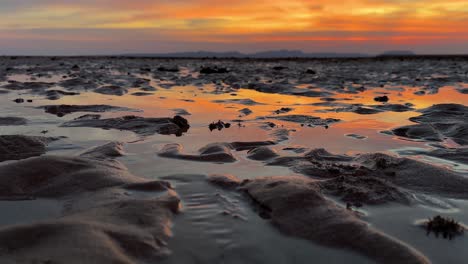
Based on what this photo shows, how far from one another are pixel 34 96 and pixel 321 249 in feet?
41.1

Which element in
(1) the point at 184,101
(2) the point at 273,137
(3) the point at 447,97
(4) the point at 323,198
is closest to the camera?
(4) the point at 323,198

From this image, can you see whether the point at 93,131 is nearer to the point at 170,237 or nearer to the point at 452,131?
the point at 170,237

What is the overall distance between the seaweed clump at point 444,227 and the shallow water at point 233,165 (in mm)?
95

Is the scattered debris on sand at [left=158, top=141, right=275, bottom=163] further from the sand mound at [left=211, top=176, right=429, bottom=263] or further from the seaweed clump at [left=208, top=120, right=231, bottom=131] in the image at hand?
the seaweed clump at [left=208, top=120, right=231, bottom=131]

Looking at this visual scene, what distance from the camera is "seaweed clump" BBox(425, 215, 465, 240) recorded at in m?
3.54

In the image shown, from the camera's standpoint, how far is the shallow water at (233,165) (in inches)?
126

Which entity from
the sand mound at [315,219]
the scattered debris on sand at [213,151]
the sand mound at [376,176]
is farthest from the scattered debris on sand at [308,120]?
the sand mound at [315,219]

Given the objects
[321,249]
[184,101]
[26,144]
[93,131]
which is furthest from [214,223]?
[184,101]

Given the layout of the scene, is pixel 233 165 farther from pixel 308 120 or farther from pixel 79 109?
pixel 79 109

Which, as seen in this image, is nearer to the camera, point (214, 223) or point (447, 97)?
point (214, 223)

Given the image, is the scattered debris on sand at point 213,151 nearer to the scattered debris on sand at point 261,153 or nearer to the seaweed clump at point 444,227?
the scattered debris on sand at point 261,153

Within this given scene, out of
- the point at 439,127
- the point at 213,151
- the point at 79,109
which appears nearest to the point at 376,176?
the point at 213,151

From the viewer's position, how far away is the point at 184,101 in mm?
13172

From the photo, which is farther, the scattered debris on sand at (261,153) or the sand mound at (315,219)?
the scattered debris on sand at (261,153)
